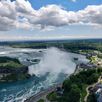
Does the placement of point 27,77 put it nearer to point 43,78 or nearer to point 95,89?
point 43,78

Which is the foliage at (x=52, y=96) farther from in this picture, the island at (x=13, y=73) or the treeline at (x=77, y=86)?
the island at (x=13, y=73)

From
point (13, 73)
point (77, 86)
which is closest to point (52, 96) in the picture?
point (77, 86)

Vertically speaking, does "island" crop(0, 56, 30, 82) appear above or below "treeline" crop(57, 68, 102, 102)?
below

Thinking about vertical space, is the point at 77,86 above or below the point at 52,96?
above

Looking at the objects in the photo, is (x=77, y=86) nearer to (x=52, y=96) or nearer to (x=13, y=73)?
(x=52, y=96)

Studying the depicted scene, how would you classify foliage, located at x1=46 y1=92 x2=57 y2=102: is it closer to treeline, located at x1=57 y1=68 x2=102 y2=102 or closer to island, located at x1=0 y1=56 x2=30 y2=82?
treeline, located at x1=57 y1=68 x2=102 y2=102

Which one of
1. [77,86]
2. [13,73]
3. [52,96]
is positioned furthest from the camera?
[13,73]

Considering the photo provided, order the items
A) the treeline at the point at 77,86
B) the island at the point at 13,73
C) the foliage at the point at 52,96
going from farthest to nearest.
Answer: the island at the point at 13,73
the foliage at the point at 52,96
the treeline at the point at 77,86

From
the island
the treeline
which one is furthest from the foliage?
the island

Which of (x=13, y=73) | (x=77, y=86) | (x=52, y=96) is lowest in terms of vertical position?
(x=13, y=73)

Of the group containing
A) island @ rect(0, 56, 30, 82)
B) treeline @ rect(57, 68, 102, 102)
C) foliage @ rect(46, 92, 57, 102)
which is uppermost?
treeline @ rect(57, 68, 102, 102)

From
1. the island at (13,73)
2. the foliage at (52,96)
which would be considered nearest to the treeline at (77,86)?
the foliage at (52,96)
